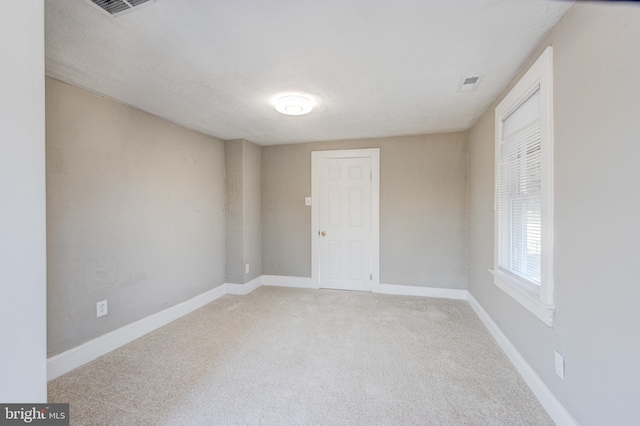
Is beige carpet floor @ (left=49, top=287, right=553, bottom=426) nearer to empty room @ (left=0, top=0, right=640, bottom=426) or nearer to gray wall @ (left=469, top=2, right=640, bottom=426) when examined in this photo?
empty room @ (left=0, top=0, right=640, bottom=426)

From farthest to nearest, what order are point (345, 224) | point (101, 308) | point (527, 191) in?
point (345, 224)
point (101, 308)
point (527, 191)

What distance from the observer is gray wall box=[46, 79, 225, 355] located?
7.18ft

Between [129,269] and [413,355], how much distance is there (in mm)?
2686

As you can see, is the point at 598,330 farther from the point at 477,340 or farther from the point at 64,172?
the point at 64,172

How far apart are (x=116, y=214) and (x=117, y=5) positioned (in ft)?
5.81

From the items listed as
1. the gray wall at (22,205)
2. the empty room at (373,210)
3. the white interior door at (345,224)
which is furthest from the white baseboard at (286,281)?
the gray wall at (22,205)

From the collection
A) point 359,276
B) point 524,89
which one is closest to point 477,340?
point 359,276

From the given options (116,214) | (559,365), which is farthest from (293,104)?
(559,365)

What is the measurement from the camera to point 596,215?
1.37m

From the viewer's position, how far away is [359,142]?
4164 millimetres

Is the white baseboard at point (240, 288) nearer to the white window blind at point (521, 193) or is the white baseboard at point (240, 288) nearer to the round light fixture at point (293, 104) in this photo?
the round light fixture at point (293, 104)

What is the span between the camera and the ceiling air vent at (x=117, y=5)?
143 cm

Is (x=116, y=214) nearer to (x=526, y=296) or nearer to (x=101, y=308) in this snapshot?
(x=101, y=308)

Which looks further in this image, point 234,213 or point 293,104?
point 234,213
